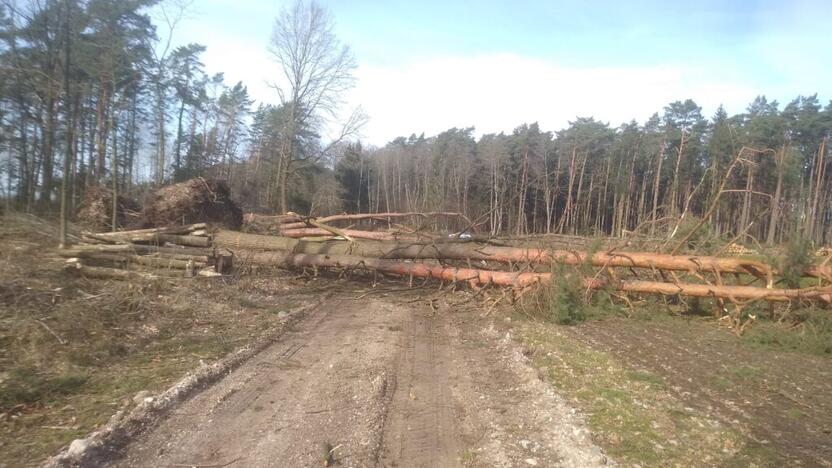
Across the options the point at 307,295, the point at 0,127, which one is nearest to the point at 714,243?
the point at 307,295

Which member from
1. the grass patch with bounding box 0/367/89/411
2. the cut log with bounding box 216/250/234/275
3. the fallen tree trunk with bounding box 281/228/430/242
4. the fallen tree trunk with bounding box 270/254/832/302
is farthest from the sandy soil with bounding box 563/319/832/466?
the cut log with bounding box 216/250/234/275

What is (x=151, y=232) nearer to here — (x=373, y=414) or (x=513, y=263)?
(x=513, y=263)

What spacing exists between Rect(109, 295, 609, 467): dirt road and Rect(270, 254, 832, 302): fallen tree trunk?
329cm

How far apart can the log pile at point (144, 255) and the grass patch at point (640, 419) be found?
7644 mm

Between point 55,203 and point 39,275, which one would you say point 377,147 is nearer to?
point 55,203

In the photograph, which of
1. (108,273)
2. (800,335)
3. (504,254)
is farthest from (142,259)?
(800,335)

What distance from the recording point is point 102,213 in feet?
49.6

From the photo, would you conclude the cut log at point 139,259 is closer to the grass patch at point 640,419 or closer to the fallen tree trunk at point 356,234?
the fallen tree trunk at point 356,234

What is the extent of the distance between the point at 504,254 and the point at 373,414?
720 cm

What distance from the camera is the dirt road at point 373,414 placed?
3.64 meters

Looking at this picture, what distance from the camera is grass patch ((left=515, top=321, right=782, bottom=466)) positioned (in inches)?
142

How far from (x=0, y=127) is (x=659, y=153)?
167ft

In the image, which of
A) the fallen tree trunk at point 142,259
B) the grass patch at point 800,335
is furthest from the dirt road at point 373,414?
the fallen tree trunk at point 142,259

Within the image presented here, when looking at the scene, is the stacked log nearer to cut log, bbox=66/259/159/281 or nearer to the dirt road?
cut log, bbox=66/259/159/281
